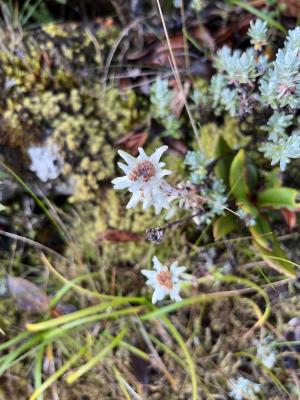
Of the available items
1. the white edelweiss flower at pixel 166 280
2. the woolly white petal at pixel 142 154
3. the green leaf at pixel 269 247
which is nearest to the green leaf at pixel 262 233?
the green leaf at pixel 269 247

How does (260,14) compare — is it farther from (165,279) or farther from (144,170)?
(165,279)

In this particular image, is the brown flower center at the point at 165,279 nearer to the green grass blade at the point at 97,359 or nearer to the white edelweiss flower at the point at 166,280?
the white edelweiss flower at the point at 166,280

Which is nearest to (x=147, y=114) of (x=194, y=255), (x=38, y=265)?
(x=194, y=255)

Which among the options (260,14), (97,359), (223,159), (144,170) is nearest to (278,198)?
(223,159)

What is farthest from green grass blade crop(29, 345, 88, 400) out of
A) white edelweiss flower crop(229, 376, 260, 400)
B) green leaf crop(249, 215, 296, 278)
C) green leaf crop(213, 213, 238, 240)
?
green leaf crop(249, 215, 296, 278)

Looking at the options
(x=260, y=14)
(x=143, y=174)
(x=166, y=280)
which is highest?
(x=260, y=14)

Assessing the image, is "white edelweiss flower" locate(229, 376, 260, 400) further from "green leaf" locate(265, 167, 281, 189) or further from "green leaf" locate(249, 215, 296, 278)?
"green leaf" locate(265, 167, 281, 189)
